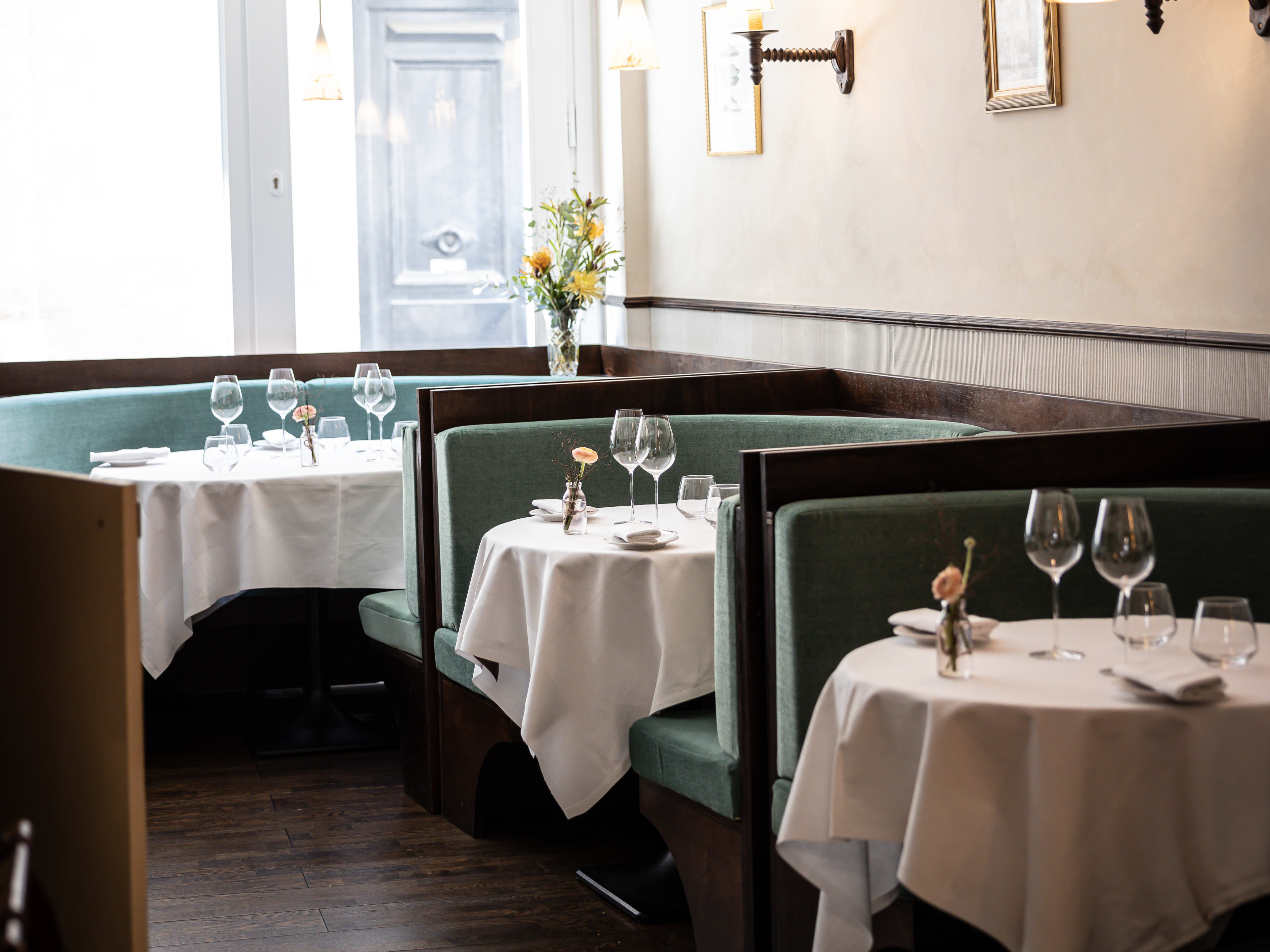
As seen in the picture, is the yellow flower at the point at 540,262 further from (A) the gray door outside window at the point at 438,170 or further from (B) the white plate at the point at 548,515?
(B) the white plate at the point at 548,515

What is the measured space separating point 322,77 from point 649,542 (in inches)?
135

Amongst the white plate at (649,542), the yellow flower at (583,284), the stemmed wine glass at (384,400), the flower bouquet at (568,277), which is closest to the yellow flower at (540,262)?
the flower bouquet at (568,277)

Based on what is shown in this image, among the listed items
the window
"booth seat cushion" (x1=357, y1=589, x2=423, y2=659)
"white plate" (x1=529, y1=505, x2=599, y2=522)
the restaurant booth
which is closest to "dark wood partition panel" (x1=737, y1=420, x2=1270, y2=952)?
the restaurant booth

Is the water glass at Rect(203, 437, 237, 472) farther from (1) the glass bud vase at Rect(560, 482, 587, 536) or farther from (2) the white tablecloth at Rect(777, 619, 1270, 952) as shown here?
(2) the white tablecloth at Rect(777, 619, 1270, 952)

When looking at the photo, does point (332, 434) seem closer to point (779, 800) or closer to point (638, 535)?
point (638, 535)

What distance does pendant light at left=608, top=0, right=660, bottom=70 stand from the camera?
5012 millimetres

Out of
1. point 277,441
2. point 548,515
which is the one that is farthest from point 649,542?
point 277,441

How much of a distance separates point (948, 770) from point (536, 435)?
2.07m

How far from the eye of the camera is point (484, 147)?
6.35m

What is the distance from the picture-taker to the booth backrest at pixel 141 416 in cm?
493

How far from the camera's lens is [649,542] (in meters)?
2.93

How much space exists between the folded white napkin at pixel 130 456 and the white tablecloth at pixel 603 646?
5.98ft

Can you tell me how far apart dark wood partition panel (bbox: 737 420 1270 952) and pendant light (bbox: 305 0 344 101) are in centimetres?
373

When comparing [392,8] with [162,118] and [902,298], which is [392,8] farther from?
[902,298]
